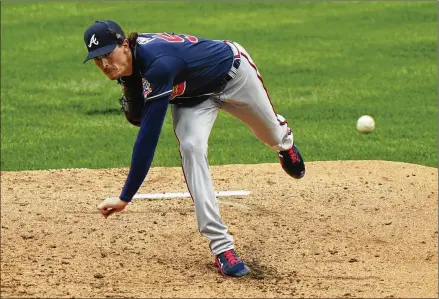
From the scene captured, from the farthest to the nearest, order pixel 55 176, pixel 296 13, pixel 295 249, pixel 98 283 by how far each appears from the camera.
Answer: pixel 296 13, pixel 55 176, pixel 295 249, pixel 98 283

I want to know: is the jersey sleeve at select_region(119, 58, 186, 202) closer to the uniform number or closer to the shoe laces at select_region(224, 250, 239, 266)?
the uniform number

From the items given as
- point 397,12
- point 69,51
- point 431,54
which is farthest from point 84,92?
point 397,12

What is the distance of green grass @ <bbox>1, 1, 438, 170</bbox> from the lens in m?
11.2

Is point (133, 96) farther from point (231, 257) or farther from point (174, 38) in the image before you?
point (231, 257)

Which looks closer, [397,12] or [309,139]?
[309,139]

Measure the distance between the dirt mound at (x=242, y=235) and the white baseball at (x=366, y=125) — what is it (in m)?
1.70

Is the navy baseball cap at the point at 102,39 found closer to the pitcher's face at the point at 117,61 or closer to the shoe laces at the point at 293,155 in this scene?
the pitcher's face at the point at 117,61

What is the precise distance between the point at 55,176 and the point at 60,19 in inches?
405

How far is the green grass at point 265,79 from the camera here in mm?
11227

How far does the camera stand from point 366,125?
11656 mm

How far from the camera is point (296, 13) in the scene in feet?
64.1

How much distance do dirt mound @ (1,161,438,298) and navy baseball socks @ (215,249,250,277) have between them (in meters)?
0.07

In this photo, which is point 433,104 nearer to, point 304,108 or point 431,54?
point 304,108

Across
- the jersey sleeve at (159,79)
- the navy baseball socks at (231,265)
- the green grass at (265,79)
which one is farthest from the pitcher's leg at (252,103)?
the green grass at (265,79)
